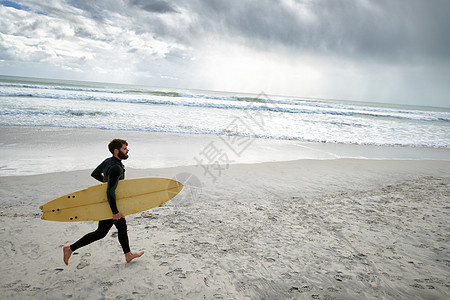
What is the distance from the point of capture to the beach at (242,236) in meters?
2.42

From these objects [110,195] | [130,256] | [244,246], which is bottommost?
[130,256]

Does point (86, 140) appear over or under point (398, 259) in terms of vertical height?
under

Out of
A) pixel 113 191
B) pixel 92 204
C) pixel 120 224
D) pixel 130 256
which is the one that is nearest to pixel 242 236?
pixel 130 256

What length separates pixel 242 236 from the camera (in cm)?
334

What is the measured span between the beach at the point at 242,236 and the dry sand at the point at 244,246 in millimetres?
15

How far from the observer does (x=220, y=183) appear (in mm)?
5332

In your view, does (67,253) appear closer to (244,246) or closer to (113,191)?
(113,191)

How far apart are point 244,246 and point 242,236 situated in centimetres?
23

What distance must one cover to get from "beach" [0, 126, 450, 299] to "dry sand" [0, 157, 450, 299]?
2 centimetres

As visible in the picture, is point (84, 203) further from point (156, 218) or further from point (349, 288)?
point (349, 288)

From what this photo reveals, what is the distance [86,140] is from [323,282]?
29.0 feet

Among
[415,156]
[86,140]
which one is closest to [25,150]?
[86,140]

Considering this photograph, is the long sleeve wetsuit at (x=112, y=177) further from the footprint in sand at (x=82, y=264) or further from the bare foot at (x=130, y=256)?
the footprint in sand at (x=82, y=264)

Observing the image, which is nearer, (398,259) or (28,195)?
(398,259)
